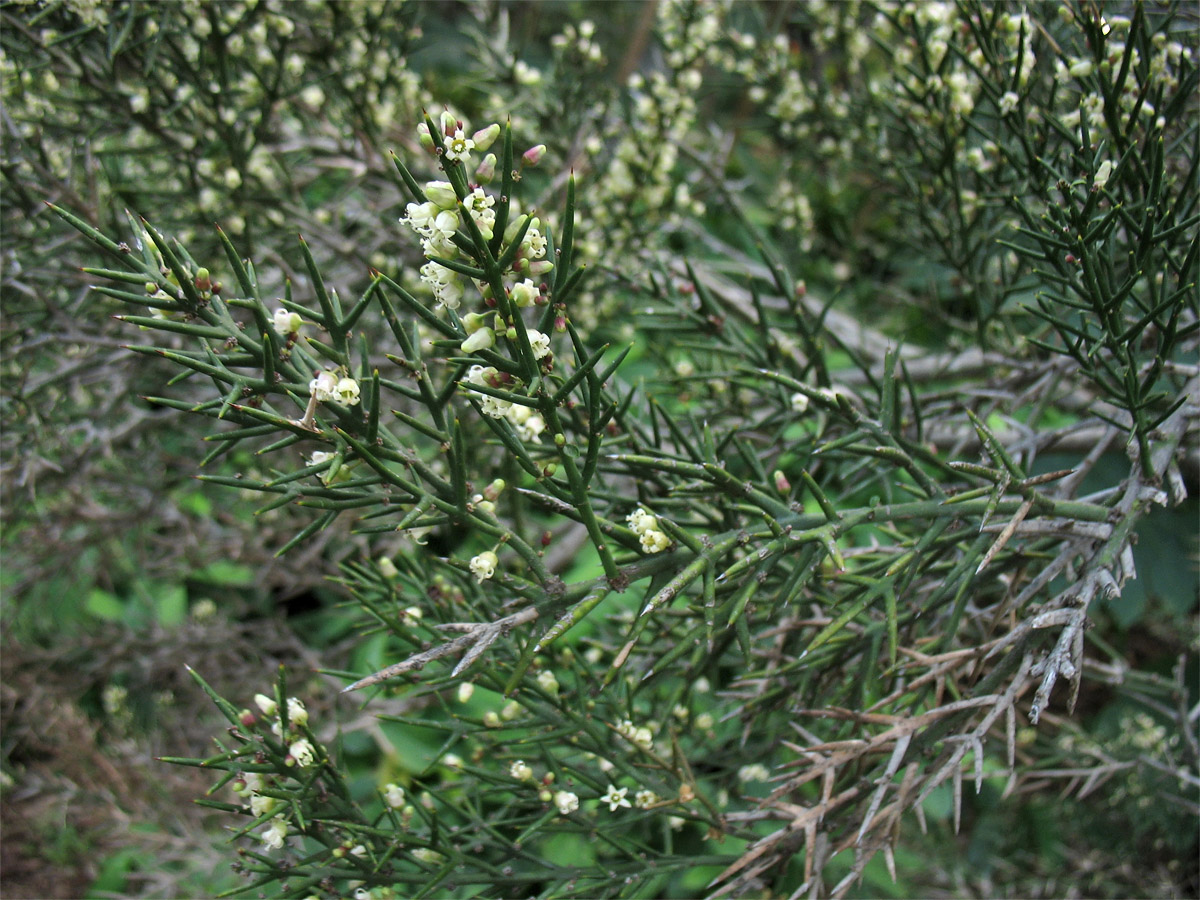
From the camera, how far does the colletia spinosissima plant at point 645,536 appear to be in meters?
0.76

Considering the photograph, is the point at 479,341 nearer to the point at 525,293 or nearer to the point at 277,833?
the point at 525,293

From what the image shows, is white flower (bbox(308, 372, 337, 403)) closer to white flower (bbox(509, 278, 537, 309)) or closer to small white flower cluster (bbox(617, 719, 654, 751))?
white flower (bbox(509, 278, 537, 309))

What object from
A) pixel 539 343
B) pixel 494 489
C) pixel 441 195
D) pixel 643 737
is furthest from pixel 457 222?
pixel 643 737

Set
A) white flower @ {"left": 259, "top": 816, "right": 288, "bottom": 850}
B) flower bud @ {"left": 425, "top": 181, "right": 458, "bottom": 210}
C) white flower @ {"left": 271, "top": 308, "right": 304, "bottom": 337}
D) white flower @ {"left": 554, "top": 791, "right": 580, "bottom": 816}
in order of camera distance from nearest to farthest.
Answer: flower bud @ {"left": 425, "top": 181, "right": 458, "bottom": 210} → white flower @ {"left": 271, "top": 308, "right": 304, "bottom": 337} → white flower @ {"left": 259, "top": 816, "right": 288, "bottom": 850} → white flower @ {"left": 554, "top": 791, "right": 580, "bottom": 816}

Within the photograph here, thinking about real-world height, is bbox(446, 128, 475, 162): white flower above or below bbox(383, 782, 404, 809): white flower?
A: above

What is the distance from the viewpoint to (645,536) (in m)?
0.84

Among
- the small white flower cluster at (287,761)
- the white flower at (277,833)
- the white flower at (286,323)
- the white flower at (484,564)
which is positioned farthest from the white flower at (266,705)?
the white flower at (286,323)

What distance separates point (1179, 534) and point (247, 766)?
6.95ft

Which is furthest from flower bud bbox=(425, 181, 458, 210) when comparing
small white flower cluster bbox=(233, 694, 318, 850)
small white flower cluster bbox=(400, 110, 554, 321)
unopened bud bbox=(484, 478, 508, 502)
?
small white flower cluster bbox=(233, 694, 318, 850)

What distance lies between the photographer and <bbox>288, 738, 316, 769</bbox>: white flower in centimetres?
93

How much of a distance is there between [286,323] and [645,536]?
42 centimetres

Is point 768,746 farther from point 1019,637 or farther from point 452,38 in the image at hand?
point 452,38

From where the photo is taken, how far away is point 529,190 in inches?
111

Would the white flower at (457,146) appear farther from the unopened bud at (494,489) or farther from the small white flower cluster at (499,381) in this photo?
the unopened bud at (494,489)
